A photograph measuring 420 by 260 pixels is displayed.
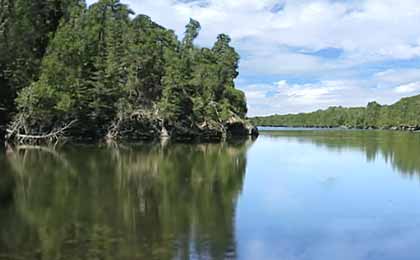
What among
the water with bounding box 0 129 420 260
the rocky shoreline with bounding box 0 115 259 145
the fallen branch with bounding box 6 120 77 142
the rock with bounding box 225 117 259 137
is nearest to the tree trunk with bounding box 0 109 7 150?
the rocky shoreline with bounding box 0 115 259 145

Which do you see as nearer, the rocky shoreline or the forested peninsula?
the forested peninsula

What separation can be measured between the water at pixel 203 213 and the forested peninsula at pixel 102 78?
A: 18.7m

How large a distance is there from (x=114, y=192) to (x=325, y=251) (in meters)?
8.20

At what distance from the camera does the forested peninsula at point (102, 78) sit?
41.1 meters

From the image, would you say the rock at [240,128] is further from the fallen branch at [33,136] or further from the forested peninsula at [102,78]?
the fallen branch at [33,136]

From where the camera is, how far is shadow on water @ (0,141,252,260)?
920cm

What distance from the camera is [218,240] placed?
395 inches

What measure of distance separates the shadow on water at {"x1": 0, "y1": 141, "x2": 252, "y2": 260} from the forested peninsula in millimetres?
19125

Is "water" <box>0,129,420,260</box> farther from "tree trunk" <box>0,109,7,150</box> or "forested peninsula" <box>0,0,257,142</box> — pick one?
"tree trunk" <box>0,109,7,150</box>

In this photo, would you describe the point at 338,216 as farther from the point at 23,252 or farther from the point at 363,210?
the point at 23,252

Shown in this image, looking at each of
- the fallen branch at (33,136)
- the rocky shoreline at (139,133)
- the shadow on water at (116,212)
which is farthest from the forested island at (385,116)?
the shadow on water at (116,212)

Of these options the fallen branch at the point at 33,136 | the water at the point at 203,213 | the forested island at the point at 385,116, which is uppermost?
the forested island at the point at 385,116

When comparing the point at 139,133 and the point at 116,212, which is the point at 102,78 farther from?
the point at 116,212

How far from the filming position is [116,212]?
12.8 metres
